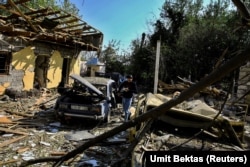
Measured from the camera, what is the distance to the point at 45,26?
1195 centimetres

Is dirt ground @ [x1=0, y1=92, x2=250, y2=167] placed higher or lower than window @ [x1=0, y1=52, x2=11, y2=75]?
lower

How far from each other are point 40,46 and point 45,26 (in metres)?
4.14

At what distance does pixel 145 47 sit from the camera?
25844 mm

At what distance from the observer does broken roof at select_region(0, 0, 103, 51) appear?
411 inches

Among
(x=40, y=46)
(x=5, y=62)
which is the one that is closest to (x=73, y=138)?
(x=5, y=62)

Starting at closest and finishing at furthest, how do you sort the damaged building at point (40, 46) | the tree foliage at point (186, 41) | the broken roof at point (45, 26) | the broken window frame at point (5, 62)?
the broken roof at point (45, 26), the damaged building at point (40, 46), the broken window frame at point (5, 62), the tree foliage at point (186, 41)

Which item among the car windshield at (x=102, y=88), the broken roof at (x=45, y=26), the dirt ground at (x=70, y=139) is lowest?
the dirt ground at (x=70, y=139)

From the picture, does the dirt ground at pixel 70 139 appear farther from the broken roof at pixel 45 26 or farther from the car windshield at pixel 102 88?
the broken roof at pixel 45 26

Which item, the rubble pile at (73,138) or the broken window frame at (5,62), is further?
the broken window frame at (5,62)

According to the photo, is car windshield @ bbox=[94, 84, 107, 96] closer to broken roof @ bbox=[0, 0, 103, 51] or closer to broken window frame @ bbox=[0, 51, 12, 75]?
broken roof @ bbox=[0, 0, 103, 51]

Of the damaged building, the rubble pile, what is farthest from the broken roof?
the rubble pile

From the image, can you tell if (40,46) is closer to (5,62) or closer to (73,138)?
(5,62)

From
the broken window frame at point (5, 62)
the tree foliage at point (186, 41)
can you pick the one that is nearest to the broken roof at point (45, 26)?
the broken window frame at point (5, 62)

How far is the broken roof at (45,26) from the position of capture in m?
10.4
